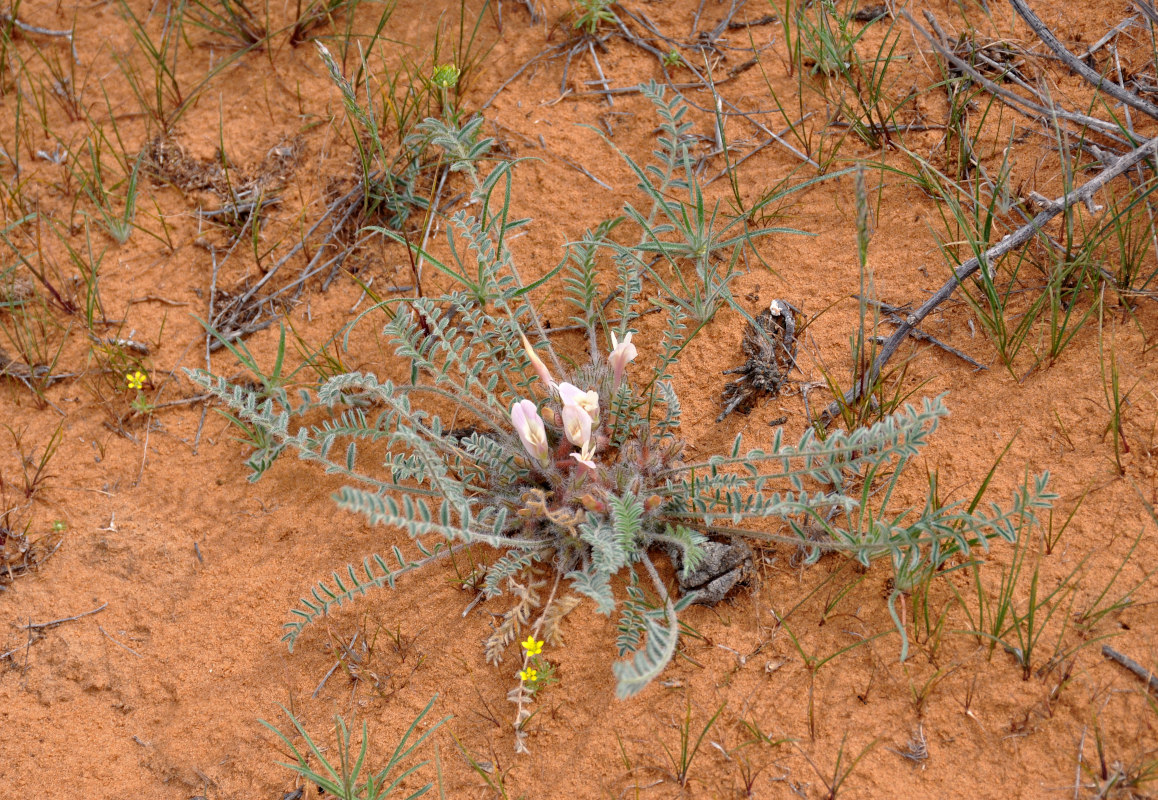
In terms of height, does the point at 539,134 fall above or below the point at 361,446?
above

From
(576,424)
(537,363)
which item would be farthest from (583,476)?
(537,363)

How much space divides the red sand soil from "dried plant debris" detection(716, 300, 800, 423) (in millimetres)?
52

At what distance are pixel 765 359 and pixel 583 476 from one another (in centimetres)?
75

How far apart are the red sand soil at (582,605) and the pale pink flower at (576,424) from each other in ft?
1.67

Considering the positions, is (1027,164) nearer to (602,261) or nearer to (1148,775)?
(602,261)

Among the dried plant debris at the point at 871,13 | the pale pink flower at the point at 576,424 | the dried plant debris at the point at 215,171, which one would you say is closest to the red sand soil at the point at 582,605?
the dried plant debris at the point at 215,171

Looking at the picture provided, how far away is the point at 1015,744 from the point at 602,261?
204cm

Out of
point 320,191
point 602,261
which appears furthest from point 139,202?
point 602,261

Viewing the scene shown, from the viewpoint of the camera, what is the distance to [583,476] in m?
2.48

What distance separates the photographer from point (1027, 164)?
2.98 metres

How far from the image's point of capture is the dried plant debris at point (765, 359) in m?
2.73

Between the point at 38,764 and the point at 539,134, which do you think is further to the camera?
the point at 539,134

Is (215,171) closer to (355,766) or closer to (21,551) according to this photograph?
(21,551)

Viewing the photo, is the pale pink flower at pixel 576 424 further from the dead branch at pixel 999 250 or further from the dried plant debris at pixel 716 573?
the dead branch at pixel 999 250
